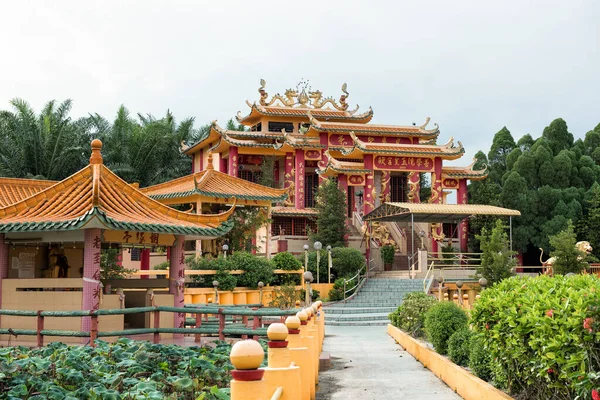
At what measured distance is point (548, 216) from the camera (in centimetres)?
4056

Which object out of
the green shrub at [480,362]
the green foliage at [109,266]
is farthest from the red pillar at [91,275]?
the green shrub at [480,362]

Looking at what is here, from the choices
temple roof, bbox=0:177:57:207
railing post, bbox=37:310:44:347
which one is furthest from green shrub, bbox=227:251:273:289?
railing post, bbox=37:310:44:347

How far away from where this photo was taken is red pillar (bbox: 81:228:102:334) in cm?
1375

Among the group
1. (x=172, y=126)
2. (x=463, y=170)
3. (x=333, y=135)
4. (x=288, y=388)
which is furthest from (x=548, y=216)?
(x=288, y=388)

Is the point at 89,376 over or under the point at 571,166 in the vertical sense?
under

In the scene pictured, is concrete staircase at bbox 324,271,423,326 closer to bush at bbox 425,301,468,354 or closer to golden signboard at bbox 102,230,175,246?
golden signboard at bbox 102,230,175,246

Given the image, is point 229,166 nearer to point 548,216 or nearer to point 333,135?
point 333,135

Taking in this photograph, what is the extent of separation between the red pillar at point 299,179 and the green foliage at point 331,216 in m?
4.22

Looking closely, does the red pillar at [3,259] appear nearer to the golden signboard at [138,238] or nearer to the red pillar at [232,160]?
the golden signboard at [138,238]

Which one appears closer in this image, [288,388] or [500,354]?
[288,388]

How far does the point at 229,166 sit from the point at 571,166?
777 inches

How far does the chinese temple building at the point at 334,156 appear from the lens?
127 feet

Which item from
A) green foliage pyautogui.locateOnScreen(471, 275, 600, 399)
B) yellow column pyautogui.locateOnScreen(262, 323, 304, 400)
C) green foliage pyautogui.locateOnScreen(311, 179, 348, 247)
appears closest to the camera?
yellow column pyautogui.locateOnScreen(262, 323, 304, 400)

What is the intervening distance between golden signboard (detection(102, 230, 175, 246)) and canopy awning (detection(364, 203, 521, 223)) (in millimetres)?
17517
